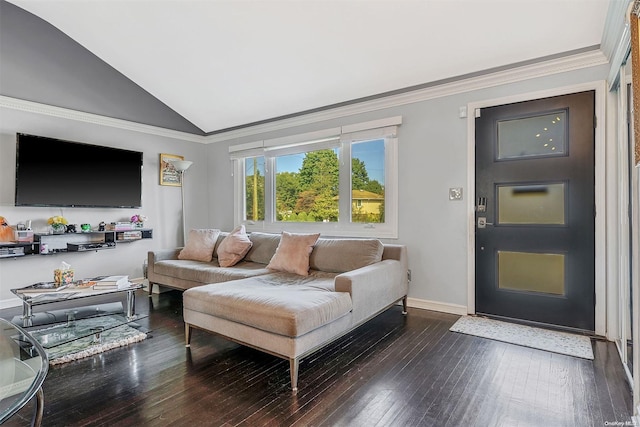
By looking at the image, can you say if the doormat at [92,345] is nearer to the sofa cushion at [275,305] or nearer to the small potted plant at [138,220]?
the sofa cushion at [275,305]

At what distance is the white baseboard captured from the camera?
3320 millimetres

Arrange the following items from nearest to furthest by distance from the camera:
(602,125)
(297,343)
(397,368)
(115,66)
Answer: (297,343), (397,368), (602,125), (115,66)

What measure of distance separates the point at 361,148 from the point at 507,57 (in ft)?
5.68

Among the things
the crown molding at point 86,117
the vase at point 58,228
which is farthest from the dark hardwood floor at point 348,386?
the crown molding at point 86,117

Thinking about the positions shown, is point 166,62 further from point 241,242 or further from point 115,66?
point 241,242

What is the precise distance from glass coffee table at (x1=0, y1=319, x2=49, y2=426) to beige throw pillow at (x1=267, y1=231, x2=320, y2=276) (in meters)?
2.00

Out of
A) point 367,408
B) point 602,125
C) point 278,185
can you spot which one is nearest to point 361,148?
point 278,185

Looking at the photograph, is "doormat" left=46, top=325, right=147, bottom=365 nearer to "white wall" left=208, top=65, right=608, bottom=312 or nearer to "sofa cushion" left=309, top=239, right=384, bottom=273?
"sofa cushion" left=309, top=239, right=384, bottom=273

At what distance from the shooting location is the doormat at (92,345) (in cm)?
233

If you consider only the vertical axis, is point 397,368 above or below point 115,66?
below

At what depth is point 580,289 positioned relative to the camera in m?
2.76

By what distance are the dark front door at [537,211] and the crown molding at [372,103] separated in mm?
266

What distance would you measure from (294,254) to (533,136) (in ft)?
8.23

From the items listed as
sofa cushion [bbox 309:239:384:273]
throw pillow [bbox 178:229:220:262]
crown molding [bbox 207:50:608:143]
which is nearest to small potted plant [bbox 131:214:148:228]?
throw pillow [bbox 178:229:220:262]
